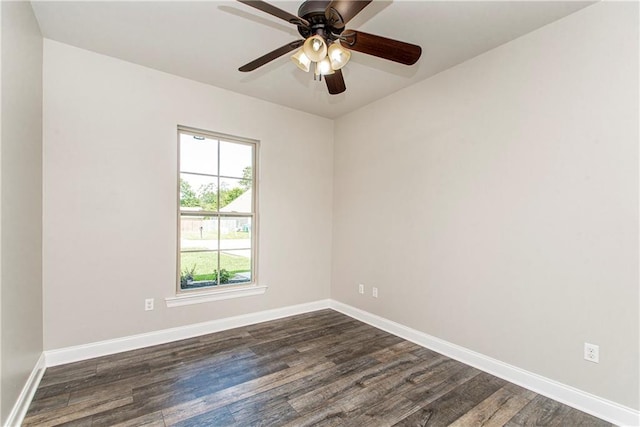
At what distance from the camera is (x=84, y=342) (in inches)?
107

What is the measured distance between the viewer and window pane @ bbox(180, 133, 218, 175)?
10.9ft

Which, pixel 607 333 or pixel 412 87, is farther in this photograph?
pixel 412 87

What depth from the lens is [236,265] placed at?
3.69m

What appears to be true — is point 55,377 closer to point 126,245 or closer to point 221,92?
point 126,245

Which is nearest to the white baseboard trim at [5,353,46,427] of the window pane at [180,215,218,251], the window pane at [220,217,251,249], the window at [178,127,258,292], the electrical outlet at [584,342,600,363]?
the window at [178,127,258,292]

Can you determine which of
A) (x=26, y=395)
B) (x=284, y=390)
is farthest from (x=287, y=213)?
(x=26, y=395)

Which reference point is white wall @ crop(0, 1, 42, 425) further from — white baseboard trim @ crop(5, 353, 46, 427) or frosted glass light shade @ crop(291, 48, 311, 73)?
frosted glass light shade @ crop(291, 48, 311, 73)

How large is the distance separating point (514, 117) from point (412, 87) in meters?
1.17

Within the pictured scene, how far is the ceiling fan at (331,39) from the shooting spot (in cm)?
164

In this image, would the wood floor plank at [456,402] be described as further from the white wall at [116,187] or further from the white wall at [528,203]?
the white wall at [116,187]

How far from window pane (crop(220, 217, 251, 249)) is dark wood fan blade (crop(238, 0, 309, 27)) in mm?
2402

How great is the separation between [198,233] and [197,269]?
0.40 meters

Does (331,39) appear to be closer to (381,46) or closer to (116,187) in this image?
(381,46)

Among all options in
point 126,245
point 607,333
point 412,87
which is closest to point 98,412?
point 126,245
